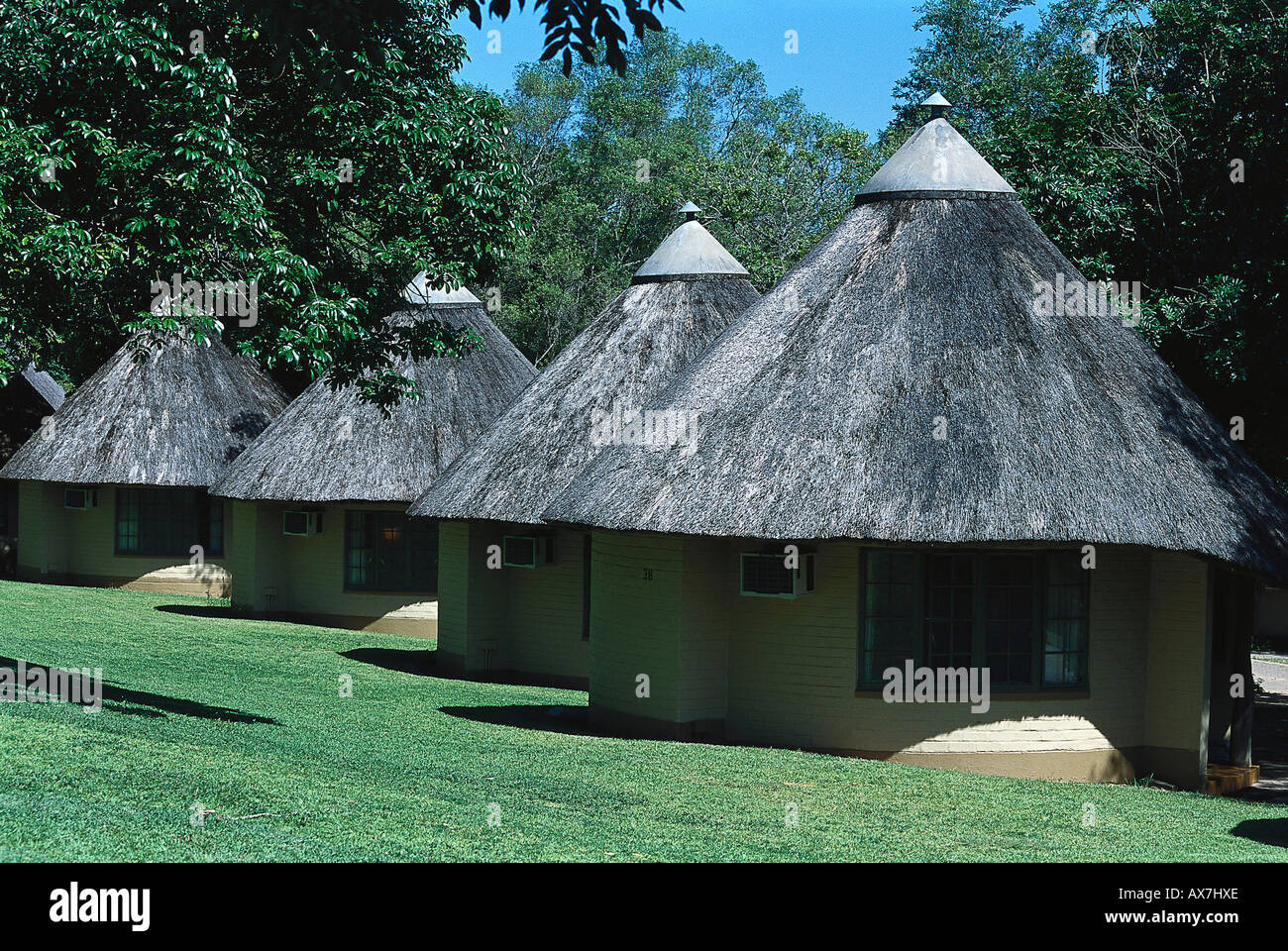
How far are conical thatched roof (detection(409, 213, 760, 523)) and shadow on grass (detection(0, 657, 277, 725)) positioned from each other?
5.26m

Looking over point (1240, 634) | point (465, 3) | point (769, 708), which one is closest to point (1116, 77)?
point (1240, 634)

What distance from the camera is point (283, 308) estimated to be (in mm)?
14312

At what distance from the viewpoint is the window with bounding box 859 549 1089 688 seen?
14438mm

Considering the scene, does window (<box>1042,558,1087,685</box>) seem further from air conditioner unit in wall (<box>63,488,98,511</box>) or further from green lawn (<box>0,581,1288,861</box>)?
air conditioner unit in wall (<box>63,488,98,511</box>)

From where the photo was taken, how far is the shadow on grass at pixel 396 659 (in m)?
21.4

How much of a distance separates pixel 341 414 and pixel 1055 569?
49.4 feet

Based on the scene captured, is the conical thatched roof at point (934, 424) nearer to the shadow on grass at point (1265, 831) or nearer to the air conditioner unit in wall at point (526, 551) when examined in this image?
the shadow on grass at point (1265, 831)

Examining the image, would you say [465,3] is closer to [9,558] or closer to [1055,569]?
[1055,569]

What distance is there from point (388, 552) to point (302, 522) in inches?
66.0

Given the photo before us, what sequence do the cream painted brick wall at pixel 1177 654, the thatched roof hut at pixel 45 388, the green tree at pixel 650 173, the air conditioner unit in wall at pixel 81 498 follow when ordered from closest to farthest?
the cream painted brick wall at pixel 1177 654 < the air conditioner unit in wall at pixel 81 498 < the thatched roof hut at pixel 45 388 < the green tree at pixel 650 173

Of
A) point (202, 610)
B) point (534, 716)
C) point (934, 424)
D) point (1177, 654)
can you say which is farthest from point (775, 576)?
point (202, 610)

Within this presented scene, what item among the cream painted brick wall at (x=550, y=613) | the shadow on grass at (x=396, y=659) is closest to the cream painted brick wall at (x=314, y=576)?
the shadow on grass at (x=396, y=659)

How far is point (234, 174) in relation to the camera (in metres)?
13.3

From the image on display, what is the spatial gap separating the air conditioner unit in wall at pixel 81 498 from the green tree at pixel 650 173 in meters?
10.8
